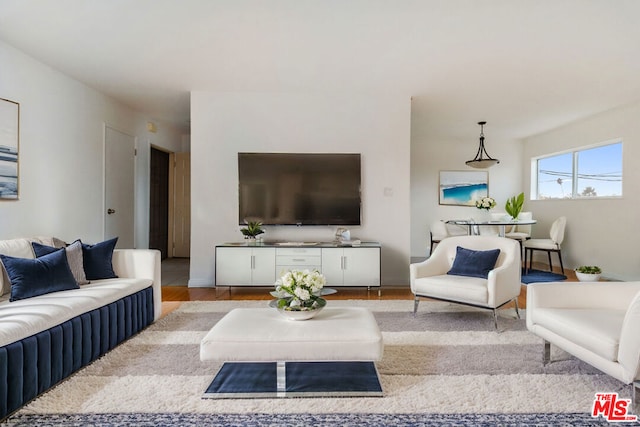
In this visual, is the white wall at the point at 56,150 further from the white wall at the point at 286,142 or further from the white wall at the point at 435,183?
the white wall at the point at 435,183

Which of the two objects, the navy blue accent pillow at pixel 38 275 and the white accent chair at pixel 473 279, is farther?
the white accent chair at pixel 473 279

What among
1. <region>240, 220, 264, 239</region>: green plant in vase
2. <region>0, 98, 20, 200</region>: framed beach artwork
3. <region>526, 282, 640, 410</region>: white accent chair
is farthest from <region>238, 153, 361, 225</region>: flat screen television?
<region>526, 282, 640, 410</region>: white accent chair

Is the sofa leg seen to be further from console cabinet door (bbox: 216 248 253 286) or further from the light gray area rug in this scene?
console cabinet door (bbox: 216 248 253 286)

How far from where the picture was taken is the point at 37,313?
2025 mm

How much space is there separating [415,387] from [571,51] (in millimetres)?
3280

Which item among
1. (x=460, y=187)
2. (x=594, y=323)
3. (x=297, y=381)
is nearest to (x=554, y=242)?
(x=460, y=187)

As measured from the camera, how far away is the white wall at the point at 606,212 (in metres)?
4.98

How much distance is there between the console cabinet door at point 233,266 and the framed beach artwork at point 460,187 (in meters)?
4.87

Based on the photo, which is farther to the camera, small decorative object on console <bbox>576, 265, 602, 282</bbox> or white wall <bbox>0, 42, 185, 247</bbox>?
small decorative object on console <bbox>576, 265, 602, 282</bbox>

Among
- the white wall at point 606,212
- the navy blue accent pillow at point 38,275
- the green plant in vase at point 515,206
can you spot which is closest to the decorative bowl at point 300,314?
the navy blue accent pillow at point 38,275

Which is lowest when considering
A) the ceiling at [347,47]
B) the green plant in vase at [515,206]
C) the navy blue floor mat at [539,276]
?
the navy blue floor mat at [539,276]

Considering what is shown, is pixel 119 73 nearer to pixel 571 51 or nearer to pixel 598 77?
pixel 571 51

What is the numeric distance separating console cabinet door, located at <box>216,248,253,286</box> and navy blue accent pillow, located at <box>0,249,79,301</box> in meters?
1.75

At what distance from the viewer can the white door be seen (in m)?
4.81
